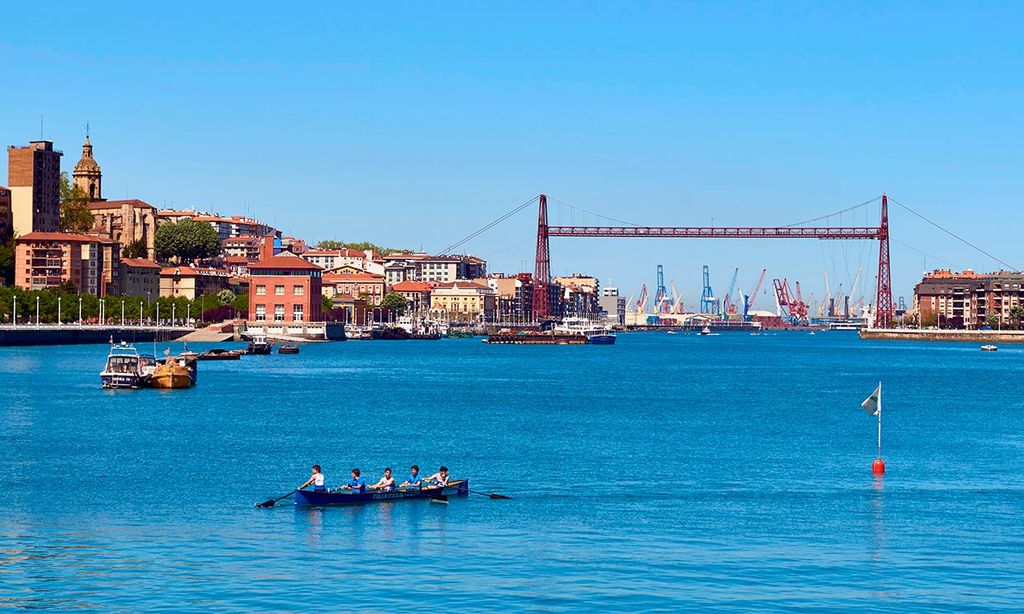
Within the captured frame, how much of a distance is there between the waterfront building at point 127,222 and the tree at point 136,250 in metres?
0.50

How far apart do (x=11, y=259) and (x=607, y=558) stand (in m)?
124

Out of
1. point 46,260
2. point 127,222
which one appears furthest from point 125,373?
point 127,222

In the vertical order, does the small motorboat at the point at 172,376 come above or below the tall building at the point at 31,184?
below

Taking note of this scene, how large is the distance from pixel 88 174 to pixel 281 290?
182 ft

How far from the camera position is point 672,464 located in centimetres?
3309

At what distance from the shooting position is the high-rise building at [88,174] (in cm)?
18088

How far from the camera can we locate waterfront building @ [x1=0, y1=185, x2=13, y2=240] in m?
143

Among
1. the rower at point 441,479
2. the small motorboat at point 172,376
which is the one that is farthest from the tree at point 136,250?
the rower at point 441,479

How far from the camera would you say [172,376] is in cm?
5638

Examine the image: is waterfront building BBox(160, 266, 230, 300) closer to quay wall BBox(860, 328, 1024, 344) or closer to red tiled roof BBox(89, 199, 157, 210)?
red tiled roof BBox(89, 199, 157, 210)

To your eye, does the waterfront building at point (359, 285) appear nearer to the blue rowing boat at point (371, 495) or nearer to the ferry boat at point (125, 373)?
the ferry boat at point (125, 373)

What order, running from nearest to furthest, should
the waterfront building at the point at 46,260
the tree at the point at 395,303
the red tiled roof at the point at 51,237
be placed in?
the waterfront building at the point at 46,260 < the red tiled roof at the point at 51,237 < the tree at the point at 395,303

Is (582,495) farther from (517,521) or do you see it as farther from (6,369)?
(6,369)

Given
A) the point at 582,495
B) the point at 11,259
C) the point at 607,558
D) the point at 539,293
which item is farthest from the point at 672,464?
Answer: the point at 11,259
